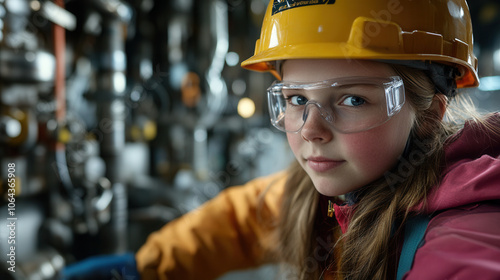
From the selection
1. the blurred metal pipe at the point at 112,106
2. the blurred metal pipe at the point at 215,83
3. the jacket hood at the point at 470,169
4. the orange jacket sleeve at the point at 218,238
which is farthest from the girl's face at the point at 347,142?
the blurred metal pipe at the point at 215,83

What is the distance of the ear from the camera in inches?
31.0

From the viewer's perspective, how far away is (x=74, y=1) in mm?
1391

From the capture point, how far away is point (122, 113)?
1.44 metres

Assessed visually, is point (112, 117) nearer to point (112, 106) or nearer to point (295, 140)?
point (112, 106)

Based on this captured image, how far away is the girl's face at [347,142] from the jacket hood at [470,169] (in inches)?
4.1

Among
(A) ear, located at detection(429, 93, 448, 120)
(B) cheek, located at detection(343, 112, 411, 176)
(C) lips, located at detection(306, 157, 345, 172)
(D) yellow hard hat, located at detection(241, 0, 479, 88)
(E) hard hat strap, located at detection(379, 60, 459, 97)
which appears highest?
(D) yellow hard hat, located at detection(241, 0, 479, 88)

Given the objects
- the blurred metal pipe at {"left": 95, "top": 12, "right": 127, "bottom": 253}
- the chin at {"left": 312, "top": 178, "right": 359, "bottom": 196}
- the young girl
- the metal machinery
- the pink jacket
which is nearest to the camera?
the pink jacket

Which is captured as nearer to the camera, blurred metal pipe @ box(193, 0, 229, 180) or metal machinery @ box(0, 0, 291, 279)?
metal machinery @ box(0, 0, 291, 279)

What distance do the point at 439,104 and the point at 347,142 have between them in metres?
0.26

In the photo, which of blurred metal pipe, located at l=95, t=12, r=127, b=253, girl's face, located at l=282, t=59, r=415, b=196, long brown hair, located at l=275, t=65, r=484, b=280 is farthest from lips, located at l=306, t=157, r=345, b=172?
blurred metal pipe, located at l=95, t=12, r=127, b=253

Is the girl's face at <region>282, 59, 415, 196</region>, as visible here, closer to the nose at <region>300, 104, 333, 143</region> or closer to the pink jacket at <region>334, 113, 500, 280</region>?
the nose at <region>300, 104, 333, 143</region>

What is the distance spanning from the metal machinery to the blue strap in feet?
2.59

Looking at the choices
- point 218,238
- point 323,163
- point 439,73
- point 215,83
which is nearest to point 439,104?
point 439,73

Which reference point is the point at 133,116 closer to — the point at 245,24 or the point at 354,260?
the point at 245,24
